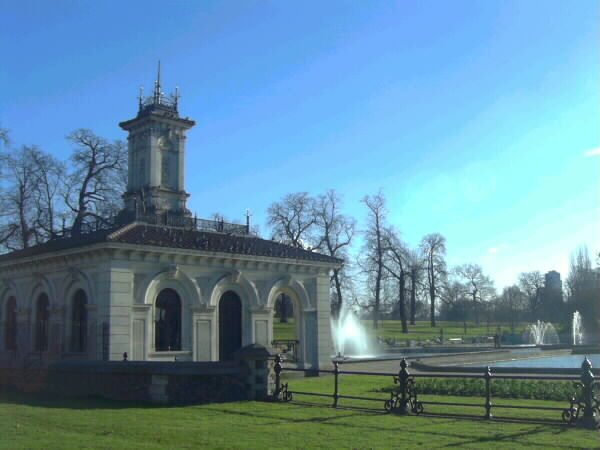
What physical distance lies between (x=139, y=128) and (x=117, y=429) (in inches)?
950

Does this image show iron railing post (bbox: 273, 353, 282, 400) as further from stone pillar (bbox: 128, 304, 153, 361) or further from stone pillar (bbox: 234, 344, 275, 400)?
stone pillar (bbox: 128, 304, 153, 361)

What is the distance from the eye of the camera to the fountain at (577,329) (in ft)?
180

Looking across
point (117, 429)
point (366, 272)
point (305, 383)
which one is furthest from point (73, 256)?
point (366, 272)

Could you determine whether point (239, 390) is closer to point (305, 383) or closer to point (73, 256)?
point (305, 383)

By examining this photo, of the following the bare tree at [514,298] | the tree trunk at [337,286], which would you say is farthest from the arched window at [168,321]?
the bare tree at [514,298]

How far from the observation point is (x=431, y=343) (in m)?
54.0

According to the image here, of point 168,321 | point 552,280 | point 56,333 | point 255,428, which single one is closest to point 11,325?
point 56,333

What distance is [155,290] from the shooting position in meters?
25.0

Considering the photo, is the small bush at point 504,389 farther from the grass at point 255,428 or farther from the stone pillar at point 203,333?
the stone pillar at point 203,333

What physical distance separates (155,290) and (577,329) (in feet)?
175

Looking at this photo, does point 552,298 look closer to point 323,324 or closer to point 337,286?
point 337,286

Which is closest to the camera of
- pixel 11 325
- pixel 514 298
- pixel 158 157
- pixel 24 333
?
pixel 24 333

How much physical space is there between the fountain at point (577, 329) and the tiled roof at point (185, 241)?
105 ft

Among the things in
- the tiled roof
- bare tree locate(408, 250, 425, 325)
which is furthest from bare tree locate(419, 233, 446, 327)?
the tiled roof
